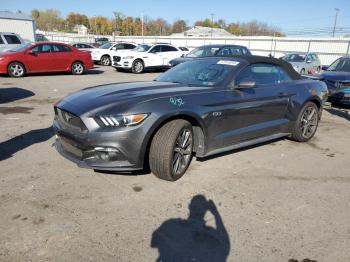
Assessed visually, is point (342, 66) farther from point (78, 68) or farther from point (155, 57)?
point (78, 68)

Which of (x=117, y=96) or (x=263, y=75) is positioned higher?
(x=263, y=75)

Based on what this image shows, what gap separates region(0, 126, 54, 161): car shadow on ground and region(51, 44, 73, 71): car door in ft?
32.7

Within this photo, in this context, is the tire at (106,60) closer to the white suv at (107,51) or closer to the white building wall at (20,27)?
the white suv at (107,51)

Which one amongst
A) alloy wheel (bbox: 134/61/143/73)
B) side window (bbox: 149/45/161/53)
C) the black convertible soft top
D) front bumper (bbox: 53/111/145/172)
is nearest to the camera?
front bumper (bbox: 53/111/145/172)

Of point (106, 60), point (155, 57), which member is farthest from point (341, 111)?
point (106, 60)

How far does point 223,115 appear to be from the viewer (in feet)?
15.5

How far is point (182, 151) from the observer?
4.38 m

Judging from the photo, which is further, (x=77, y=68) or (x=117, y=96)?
(x=77, y=68)

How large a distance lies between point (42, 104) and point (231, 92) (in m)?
6.01

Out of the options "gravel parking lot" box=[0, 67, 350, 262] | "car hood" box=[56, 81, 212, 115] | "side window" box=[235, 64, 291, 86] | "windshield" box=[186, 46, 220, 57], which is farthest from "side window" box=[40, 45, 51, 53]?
"side window" box=[235, 64, 291, 86]

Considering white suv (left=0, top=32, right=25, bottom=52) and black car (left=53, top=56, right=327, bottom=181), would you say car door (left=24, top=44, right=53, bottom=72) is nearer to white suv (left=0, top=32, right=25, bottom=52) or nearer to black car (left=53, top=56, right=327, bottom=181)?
white suv (left=0, top=32, right=25, bottom=52)

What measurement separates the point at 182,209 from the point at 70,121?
5.81ft

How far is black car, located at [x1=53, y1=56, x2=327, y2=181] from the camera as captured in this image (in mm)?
3926

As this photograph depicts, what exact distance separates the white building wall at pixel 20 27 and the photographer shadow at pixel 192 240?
32953 mm
